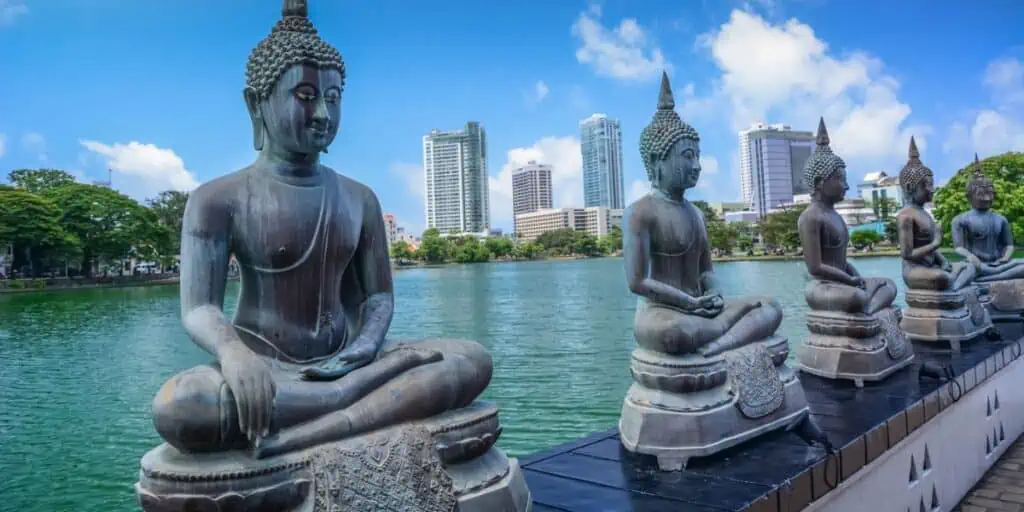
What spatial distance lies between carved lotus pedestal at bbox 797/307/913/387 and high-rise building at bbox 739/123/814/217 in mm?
81913

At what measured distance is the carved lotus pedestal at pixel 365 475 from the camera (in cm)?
259

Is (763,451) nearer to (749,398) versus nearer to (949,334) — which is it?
(749,398)

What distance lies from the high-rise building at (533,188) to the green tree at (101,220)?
87135mm

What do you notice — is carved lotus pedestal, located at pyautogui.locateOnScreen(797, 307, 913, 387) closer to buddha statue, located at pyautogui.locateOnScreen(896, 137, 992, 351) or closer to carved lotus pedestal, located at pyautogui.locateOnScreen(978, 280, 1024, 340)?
buddha statue, located at pyautogui.locateOnScreen(896, 137, 992, 351)

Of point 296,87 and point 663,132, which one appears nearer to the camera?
point 296,87

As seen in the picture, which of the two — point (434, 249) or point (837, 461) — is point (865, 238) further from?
point (837, 461)

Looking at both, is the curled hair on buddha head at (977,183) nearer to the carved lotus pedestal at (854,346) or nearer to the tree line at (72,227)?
the carved lotus pedestal at (854,346)

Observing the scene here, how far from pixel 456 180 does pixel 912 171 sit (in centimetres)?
10733

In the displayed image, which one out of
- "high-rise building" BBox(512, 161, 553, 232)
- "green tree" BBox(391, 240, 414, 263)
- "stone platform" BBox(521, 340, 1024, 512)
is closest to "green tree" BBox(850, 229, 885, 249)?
→ "green tree" BBox(391, 240, 414, 263)

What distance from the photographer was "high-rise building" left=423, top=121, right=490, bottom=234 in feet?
366

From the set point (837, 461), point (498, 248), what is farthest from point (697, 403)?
point (498, 248)


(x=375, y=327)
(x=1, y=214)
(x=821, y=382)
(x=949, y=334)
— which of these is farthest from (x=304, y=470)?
(x=1, y=214)

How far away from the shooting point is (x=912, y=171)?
8148 millimetres

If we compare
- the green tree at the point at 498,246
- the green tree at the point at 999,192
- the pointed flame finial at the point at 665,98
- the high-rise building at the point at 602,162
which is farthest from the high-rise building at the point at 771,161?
the pointed flame finial at the point at 665,98
